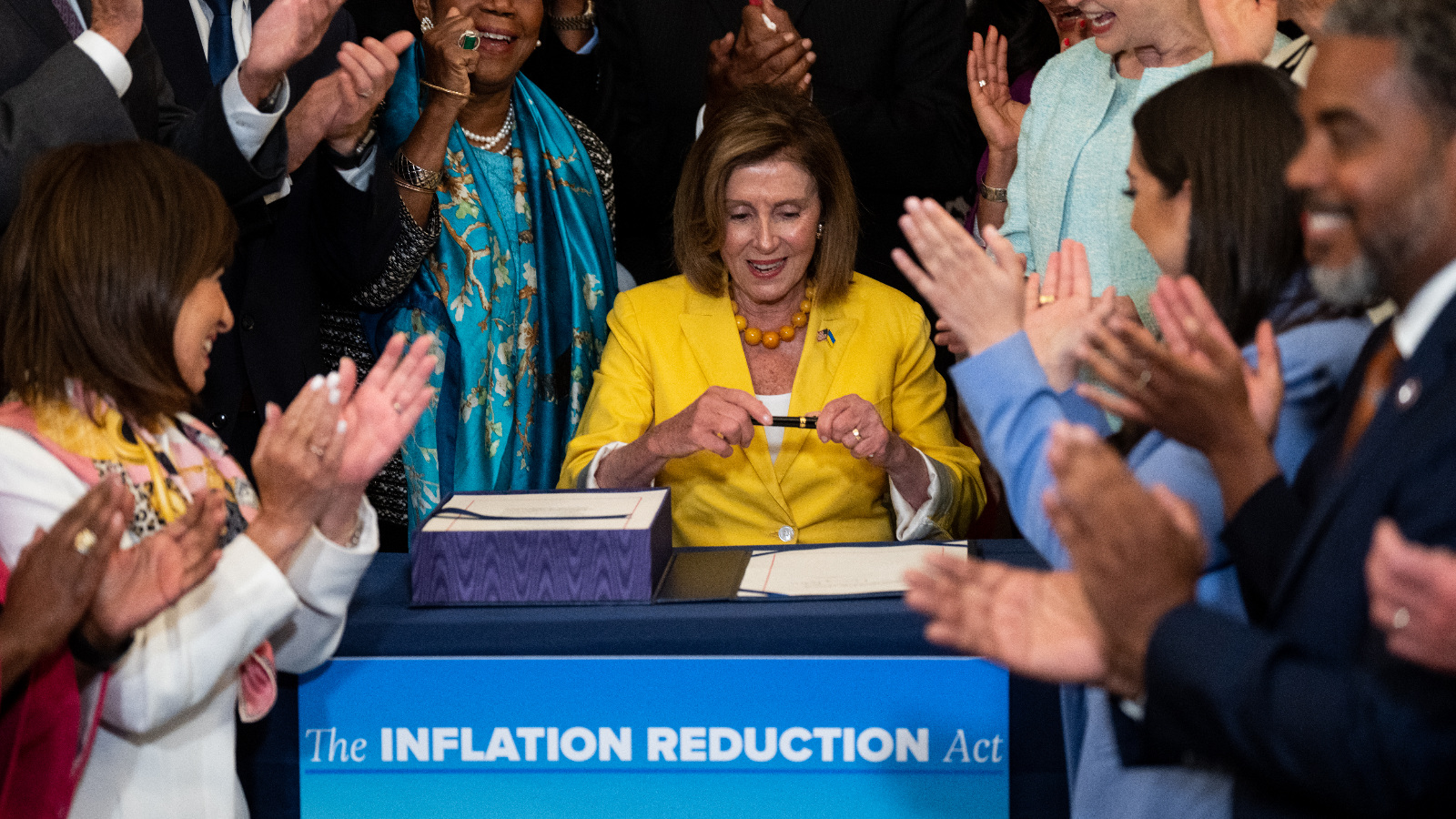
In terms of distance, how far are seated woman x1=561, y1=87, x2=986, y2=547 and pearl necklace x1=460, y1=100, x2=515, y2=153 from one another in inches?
18.8

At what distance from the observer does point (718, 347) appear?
3.01 meters

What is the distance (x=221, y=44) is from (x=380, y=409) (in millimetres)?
1313

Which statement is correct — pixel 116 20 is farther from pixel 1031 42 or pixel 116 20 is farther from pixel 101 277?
pixel 1031 42

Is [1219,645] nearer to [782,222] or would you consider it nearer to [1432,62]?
[1432,62]

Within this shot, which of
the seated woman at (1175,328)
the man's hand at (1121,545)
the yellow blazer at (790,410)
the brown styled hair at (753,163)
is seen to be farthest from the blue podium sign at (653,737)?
the brown styled hair at (753,163)

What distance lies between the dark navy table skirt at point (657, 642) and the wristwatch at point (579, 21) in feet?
6.78

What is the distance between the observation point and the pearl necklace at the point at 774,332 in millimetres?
3035

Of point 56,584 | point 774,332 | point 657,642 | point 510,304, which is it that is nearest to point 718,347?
point 774,332

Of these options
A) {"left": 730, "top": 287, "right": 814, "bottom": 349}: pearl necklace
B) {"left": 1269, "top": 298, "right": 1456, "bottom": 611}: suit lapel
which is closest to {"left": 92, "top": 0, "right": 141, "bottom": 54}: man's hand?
{"left": 730, "top": 287, "right": 814, "bottom": 349}: pearl necklace

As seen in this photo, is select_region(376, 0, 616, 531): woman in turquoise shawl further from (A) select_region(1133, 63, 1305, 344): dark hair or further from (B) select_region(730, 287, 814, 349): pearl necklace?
(A) select_region(1133, 63, 1305, 344): dark hair

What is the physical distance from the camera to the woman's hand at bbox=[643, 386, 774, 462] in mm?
2658

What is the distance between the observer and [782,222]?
3.01 m

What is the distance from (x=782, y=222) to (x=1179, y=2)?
0.91 metres

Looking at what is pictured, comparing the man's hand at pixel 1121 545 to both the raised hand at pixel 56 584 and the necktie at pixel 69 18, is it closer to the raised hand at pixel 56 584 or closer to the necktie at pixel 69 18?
the raised hand at pixel 56 584
